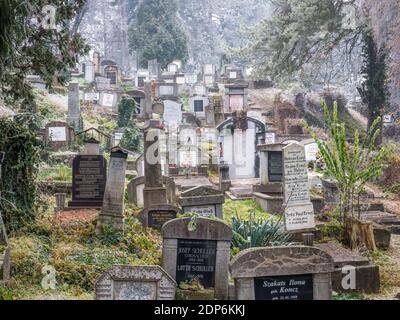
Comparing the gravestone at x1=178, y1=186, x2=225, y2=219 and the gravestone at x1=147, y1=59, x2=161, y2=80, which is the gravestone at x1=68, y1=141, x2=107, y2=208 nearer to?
the gravestone at x1=178, y1=186, x2=225, y2=219

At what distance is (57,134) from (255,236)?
395 inches

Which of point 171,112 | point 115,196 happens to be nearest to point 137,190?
point 115,196

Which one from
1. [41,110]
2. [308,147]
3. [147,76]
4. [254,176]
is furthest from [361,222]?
[147,76]

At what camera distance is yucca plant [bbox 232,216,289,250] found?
9172 millimetres

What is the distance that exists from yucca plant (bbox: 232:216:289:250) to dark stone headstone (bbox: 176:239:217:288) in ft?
6.23

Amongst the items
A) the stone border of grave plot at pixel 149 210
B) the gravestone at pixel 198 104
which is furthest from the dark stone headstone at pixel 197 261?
the gravestone at pixel 198 104

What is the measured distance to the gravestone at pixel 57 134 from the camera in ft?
57.0

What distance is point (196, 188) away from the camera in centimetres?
1110

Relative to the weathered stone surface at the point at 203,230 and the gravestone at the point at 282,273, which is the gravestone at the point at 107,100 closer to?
the weathered stone surface at the point at 203,230

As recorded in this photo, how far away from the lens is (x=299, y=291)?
633 centimetres

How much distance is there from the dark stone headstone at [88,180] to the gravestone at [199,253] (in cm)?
427

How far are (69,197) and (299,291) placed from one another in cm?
755

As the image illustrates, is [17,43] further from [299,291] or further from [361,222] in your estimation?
[361,222]

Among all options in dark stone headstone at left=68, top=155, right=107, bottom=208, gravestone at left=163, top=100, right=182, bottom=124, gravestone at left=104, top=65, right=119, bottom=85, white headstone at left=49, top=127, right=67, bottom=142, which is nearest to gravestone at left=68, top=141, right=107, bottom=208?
dark stone headstone at left=68, top=155, right=107, bottom=208
